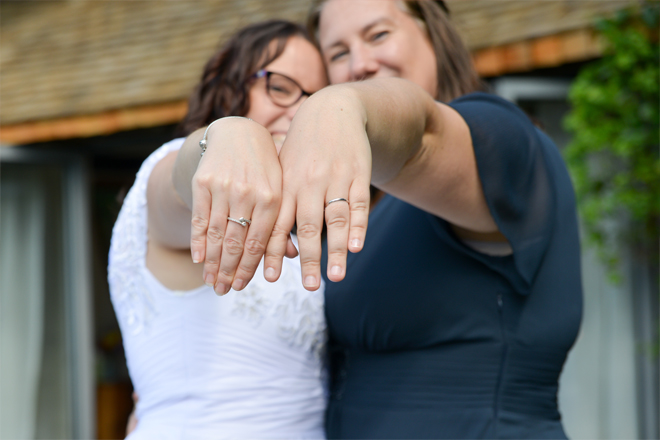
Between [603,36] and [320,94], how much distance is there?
8.57 feet

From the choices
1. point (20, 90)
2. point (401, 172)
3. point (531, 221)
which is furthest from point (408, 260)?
point (20, 90)

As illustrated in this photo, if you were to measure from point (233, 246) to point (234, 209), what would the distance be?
5cm

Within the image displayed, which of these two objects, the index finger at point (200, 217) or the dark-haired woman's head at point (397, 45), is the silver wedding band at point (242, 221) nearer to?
the index finger at point (200, 217)

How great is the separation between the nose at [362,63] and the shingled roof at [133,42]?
5.58 feet

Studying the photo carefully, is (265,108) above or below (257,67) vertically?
below

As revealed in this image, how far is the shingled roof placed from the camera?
11.2ft

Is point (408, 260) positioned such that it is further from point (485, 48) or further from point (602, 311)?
point (602, 311)

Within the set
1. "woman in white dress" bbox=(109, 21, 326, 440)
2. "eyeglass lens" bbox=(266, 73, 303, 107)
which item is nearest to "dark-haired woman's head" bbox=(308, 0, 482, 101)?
"eyeglass lens" bbox=(266, 73, 303, 107)

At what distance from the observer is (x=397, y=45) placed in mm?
1792

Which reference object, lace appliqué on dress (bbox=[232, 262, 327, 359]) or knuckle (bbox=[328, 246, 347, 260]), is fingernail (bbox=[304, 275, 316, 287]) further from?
lace appliqué on dress (bbox=[232, 262, 327, 359])

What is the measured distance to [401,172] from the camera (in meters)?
1.07

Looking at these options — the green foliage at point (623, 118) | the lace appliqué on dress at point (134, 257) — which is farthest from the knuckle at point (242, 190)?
the green foliage at point (623, 118)

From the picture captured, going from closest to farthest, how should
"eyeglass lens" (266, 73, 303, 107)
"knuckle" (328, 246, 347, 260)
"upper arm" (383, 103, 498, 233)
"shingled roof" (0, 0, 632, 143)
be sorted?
"knuckle" (328, 246, 347, 260) < "upper arm" (383, 103, 498, 233) < "eyeglass lens" (266, 73, 303, 107) < "shingled roof" (0, 0, 632, 143)

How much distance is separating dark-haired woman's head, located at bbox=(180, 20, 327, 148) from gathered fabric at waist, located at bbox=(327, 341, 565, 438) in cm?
70
